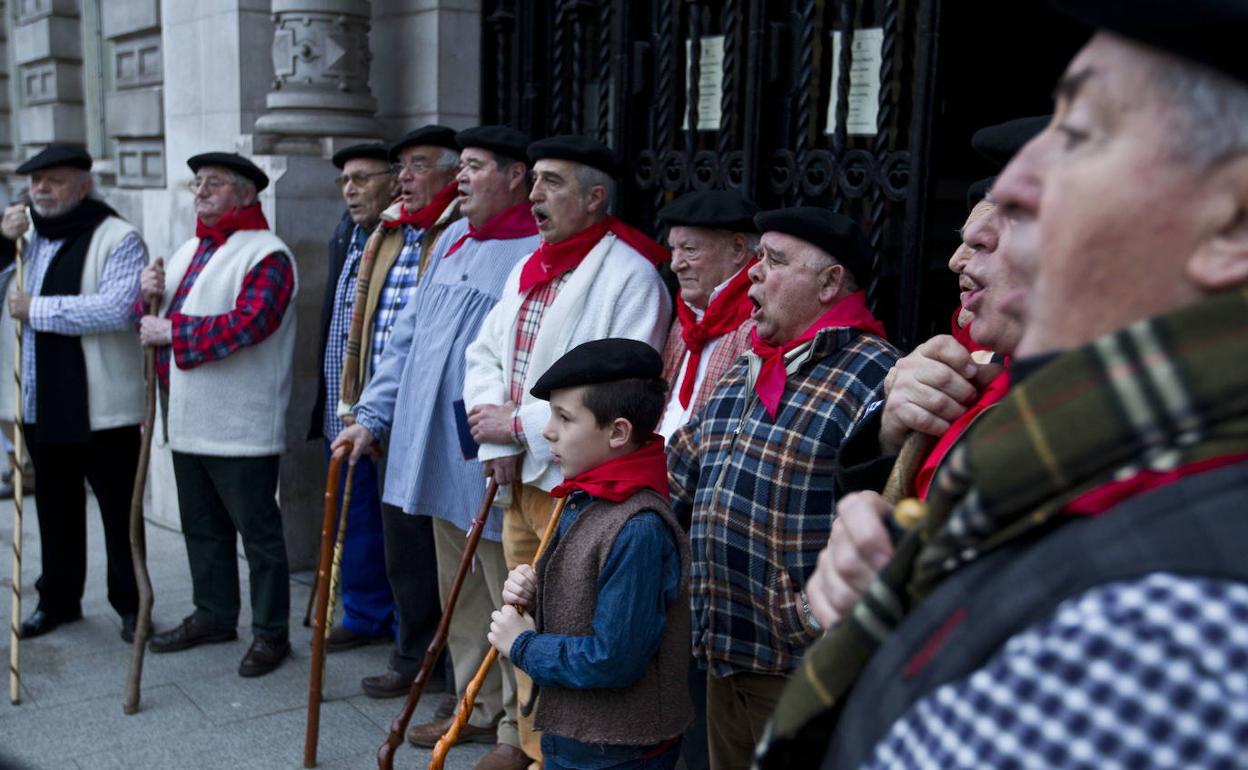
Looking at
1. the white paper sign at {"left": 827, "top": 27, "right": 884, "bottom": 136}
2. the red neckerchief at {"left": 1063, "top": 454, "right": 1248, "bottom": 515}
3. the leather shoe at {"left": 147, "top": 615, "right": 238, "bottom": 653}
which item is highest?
the white paper sign at {"left": 827, "top": 27, "right": 884, "bottom": 136}

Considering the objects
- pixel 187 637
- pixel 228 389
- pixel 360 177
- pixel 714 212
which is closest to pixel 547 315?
pixel 714 212

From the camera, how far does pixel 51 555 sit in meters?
5.54

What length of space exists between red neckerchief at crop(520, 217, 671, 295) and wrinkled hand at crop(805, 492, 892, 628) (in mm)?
2795

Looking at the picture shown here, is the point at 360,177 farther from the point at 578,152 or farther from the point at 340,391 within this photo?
the point at 578,152

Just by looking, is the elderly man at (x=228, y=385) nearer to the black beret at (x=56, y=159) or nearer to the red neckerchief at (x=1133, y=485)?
the black beret at (x=56, y=159)

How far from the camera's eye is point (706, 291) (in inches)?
151

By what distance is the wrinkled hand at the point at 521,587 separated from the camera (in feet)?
9.57

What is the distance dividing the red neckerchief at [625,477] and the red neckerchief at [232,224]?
8.80 feet

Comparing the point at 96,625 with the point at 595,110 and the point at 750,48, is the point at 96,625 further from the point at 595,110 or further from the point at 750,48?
the point at 750,48

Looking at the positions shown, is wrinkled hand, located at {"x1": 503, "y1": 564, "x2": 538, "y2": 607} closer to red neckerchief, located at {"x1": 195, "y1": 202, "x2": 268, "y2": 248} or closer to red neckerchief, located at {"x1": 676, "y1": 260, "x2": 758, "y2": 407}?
red neckerchief, located at {"x1": 676, "y1": 260, "x2": 758, "y2": 407}

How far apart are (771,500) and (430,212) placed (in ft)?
8.20

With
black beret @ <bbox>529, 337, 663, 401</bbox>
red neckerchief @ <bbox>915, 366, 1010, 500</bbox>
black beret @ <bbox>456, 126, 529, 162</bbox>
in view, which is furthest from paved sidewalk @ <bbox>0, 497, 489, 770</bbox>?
red neckerchief @ <bbox>915, 366, 1010, 500</bbox>

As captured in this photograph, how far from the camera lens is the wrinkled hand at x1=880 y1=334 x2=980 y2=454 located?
76.9 inches

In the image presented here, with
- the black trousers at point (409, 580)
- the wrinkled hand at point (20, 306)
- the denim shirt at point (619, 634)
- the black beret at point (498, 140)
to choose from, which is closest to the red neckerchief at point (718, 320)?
the denim shirt at point (619, 634)
